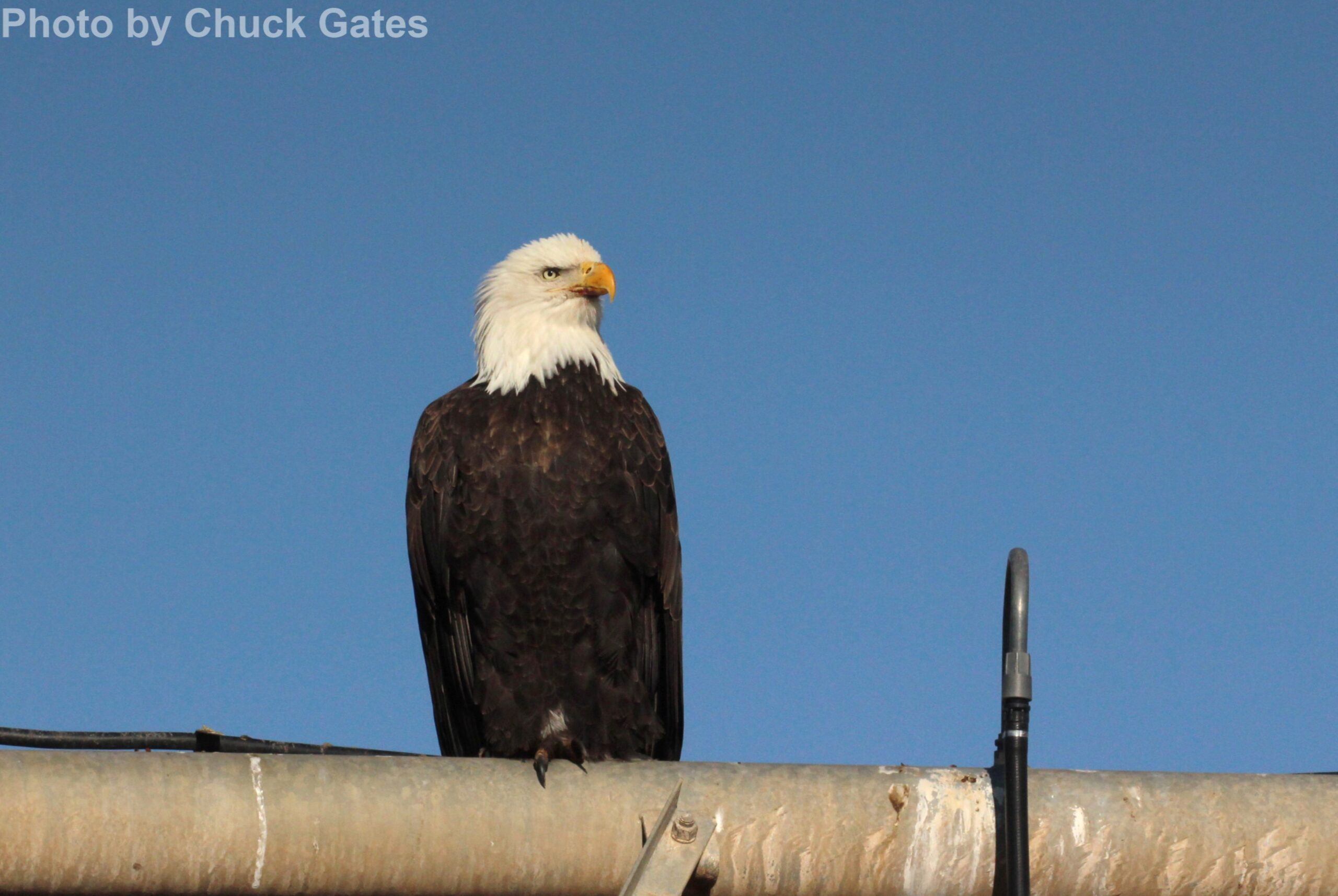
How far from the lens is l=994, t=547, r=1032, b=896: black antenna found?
8.97ft

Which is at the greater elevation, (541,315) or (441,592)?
(541,315)

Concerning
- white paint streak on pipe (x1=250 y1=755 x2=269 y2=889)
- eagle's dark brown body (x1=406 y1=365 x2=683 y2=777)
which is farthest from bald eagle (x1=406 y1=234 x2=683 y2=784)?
white paint streak on pipe (x1=250 y1=755 x2=269 y2=889)

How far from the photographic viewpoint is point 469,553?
4875mm

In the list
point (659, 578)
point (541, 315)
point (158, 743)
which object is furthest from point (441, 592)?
point (158, 743)

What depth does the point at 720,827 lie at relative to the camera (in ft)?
9.34

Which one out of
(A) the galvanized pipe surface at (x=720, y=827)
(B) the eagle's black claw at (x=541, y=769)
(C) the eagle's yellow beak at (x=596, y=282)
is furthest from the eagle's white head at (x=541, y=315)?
(A) the galvanized pipe surface at (x=720, y=827)

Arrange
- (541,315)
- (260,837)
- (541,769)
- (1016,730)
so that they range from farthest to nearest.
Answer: (541,315)
(541,769)
(1016,730)
(260,837)

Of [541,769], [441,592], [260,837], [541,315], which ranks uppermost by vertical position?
[541,315]

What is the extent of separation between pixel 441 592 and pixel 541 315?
1155mm

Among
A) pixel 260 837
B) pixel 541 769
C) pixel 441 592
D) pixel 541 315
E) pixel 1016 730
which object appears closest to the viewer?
pixel 260 837

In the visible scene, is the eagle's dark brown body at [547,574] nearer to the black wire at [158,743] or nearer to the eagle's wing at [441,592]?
the eagle's wing at [441,592]

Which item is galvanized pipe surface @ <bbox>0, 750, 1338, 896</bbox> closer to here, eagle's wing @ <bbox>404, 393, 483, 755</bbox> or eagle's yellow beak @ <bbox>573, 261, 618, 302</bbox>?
eagle's wing @ <bbox>404, 393, 483, 755</bbox>

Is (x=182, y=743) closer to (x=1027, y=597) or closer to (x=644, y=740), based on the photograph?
(x=1027, y=597)

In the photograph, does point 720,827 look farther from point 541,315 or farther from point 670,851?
point 541,315
